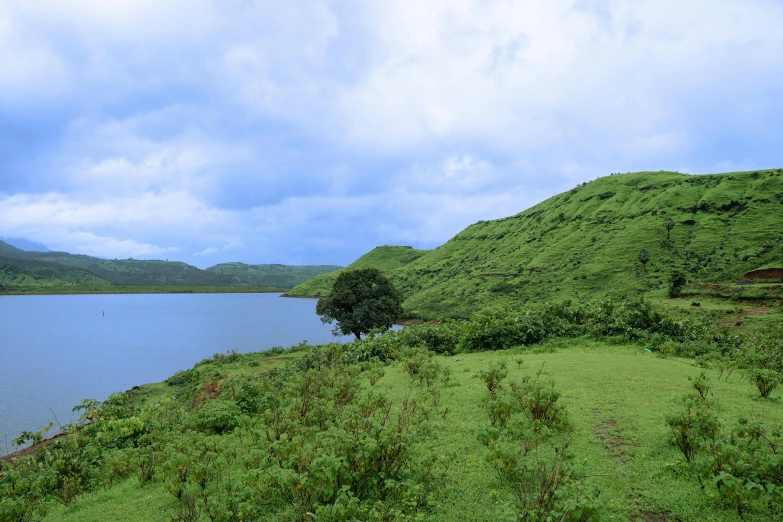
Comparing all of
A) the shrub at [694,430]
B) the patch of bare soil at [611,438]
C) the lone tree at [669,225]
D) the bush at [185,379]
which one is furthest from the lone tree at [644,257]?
the shrub at [694,430]

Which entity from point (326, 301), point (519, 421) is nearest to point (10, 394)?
point (326, 301)

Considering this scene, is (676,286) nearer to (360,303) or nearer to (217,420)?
(360,303)

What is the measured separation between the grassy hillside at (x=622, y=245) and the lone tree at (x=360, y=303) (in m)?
34.3

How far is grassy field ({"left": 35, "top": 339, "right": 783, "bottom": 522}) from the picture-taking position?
624cm

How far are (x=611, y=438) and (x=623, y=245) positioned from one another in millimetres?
84834

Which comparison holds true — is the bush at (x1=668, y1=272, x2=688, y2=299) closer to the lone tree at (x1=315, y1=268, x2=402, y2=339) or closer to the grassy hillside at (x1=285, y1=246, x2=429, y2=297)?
the lone tree at (x1=315, y1=268, x2=402, y2=339)

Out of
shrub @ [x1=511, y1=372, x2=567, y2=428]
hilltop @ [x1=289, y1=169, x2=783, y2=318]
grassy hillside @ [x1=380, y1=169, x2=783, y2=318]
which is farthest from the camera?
grassy hillside @ [x1=380, y1=169, x2=783, y2=318]

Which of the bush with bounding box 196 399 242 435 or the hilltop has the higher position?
the hilltop

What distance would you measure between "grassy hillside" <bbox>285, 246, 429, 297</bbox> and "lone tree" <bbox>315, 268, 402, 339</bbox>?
380 feet

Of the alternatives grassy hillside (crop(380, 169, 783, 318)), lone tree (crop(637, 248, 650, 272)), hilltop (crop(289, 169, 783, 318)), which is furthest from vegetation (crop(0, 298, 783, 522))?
lone tree (crop(637, 248, 650, 272))

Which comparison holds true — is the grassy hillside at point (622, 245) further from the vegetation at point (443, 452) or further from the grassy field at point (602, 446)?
the vegetation at point (443, 452)

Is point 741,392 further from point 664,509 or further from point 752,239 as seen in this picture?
point 752,239

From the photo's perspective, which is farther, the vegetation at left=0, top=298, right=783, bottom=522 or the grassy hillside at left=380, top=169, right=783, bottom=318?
the grassy hillside at left=380, top=169, right=783, bottom=318

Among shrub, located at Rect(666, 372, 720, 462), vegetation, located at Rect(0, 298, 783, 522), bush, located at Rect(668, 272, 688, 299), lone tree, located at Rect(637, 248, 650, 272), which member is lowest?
vegetation, located at Rect(0, 298, 783, 522)
